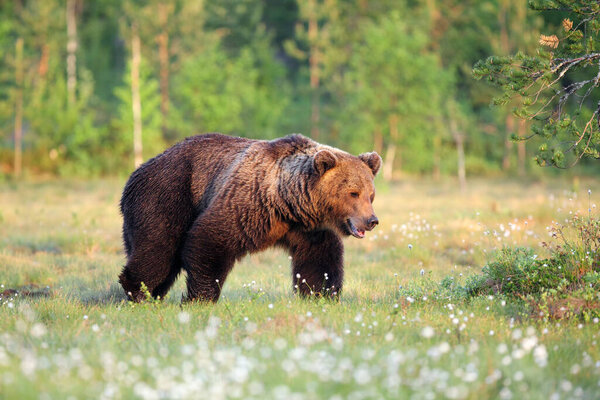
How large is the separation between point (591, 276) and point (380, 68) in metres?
29.7

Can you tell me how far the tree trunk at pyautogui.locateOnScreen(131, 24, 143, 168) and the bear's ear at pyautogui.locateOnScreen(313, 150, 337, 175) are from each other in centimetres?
2833

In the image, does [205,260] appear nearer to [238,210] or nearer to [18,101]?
[238,210]

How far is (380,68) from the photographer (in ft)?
113

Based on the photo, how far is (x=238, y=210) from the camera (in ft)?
23.1

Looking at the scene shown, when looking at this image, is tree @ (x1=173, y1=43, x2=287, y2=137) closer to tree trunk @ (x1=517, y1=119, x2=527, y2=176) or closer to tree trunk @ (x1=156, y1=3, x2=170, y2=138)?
tree trunk @ (x1=156, y1=3, x2=170, y2=138)

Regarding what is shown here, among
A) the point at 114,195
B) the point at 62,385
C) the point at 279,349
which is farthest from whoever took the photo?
the point at 114,195

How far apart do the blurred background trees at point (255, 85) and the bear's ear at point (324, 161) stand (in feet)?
85.7

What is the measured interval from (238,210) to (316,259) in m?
1.14

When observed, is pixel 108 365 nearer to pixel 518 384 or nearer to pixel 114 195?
pixel 518 384

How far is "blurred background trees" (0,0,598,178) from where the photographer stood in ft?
113

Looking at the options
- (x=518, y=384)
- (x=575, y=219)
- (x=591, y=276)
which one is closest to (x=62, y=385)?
(x=518, y=384)

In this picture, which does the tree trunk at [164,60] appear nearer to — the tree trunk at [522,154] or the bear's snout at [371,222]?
the tree trunk at [522,154]

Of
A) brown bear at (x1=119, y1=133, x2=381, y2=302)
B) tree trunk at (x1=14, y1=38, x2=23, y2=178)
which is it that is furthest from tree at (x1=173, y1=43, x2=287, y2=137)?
brown bear at (x1=119, y1=133, x2=381, y2=302)

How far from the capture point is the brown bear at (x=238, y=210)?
22.9 ft
